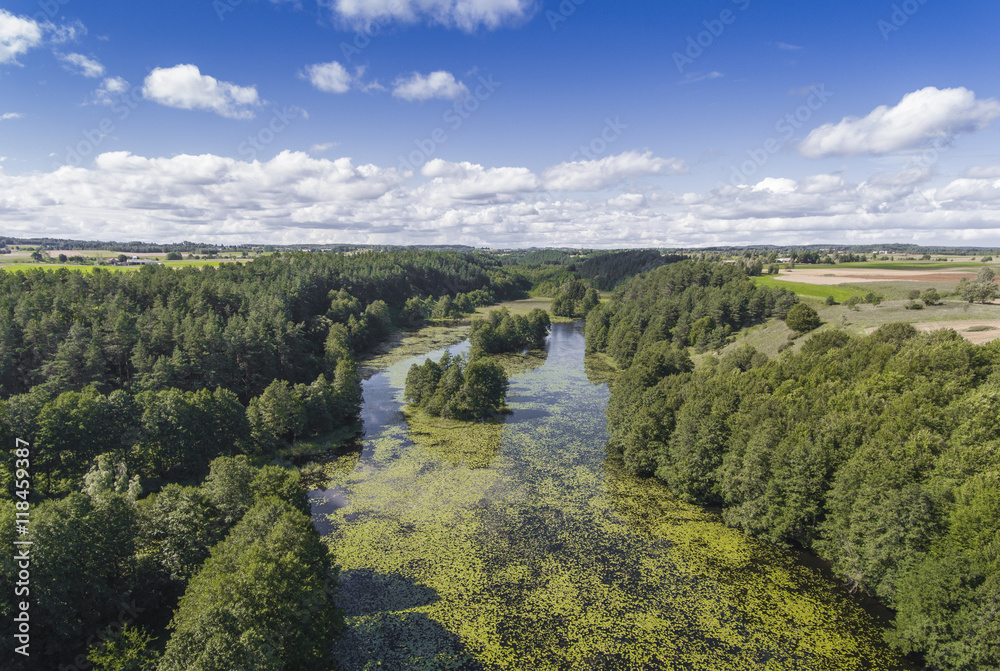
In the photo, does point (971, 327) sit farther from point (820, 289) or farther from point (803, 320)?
point (820, 289)

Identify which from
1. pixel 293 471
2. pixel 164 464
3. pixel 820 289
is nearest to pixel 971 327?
pixel 820 289

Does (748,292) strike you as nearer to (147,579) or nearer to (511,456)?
(511,456)

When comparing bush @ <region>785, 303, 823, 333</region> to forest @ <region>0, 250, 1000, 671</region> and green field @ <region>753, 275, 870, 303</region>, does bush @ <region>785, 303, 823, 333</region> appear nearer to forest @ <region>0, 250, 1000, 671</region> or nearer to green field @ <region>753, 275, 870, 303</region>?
forest @ <region>0, 250, 1000, 671</region>

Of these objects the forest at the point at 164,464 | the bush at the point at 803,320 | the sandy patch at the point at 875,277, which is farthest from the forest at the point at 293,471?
the sandy patch at the point at 875,277

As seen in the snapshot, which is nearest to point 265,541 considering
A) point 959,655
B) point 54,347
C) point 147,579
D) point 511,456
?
point 147,579

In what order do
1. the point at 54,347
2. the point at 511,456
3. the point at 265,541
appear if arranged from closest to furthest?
the point at 265,541 < the point at 511,456 < the point at 54,347

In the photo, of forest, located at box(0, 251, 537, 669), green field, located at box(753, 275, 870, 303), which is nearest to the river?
forest, located at box(0, 251, 537, 669)
